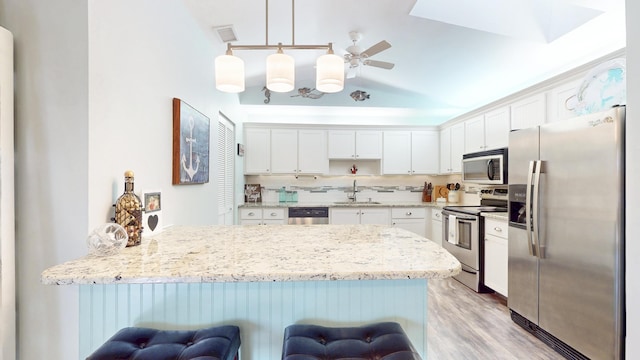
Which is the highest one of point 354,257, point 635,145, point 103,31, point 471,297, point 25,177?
point 103,31

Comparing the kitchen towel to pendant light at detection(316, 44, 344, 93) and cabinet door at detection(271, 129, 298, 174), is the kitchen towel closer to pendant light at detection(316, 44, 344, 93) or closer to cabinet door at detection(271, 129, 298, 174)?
cabinet door at detection(271, 129, 298, 174)

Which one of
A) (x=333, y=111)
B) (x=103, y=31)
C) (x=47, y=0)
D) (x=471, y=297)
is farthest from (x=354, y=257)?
(x=333, y=111)

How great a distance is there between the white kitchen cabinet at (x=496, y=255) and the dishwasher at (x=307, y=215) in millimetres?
2176

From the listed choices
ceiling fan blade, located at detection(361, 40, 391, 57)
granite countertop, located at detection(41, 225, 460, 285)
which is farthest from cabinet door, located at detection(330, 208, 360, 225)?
granite countertop, located at detection(41, 225, 460, 285)

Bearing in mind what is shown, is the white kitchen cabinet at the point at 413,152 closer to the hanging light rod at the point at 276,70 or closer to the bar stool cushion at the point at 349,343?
the hanging light rod at the point at 276,70

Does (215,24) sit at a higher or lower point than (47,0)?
higher

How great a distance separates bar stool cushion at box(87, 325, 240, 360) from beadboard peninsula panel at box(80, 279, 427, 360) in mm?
104

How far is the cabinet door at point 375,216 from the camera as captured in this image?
14.8 feet

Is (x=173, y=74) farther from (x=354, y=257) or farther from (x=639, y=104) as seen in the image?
(x=639, y=104)

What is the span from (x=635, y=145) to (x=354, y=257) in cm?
139

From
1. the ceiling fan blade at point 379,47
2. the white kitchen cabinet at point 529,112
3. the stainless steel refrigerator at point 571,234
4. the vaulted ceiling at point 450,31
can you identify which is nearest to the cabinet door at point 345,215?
the vaulted ceiling at point 450,31

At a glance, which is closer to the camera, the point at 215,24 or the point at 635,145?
the point at 635,145

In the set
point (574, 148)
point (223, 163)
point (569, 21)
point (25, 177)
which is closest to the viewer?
point (25, 177)

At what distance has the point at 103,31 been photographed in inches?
53.0
